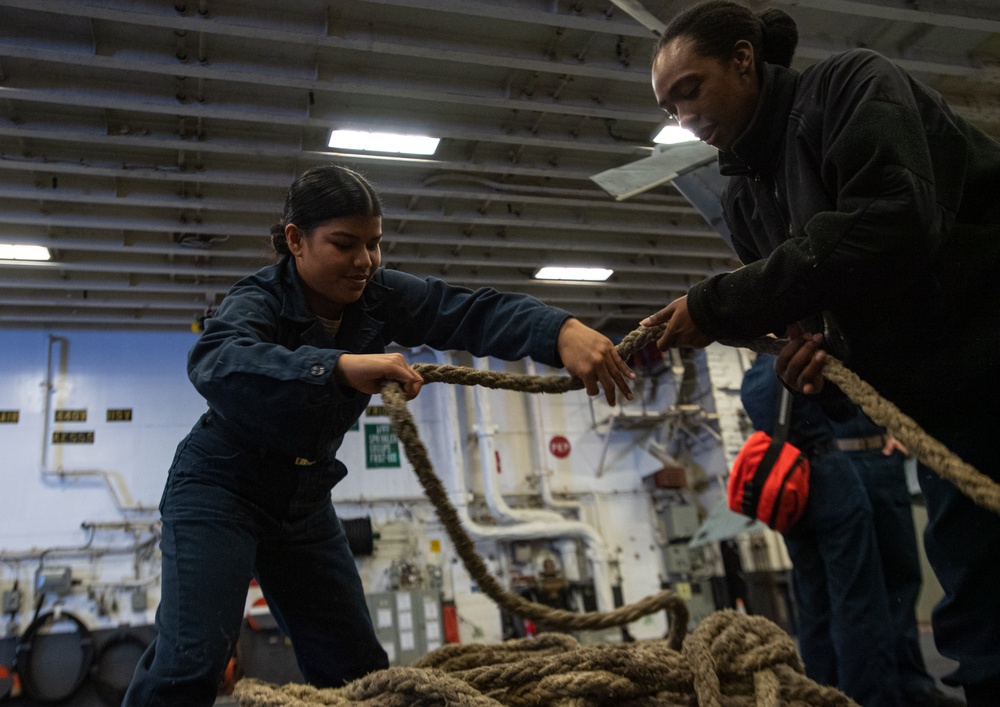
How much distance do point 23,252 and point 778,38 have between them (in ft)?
21.0

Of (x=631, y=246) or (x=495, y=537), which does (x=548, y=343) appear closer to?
(x=631, y=246)

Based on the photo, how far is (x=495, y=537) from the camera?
25.2 ft

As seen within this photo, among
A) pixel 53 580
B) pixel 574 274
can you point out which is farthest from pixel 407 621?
pixel 574 274

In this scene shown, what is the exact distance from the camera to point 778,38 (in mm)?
1477

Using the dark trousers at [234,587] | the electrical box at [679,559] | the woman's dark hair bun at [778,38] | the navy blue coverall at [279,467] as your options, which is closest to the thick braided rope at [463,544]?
the navy blue coverall at [279,467]

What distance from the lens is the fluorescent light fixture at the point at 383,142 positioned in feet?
16.4

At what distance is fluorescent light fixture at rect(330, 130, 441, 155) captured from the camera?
5000 millimetres

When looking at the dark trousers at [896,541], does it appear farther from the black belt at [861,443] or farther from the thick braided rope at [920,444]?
the thick braided rope at [920,444]

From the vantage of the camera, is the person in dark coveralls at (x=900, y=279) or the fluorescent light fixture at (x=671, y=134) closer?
the person in dark coveralls at (x=900, y=279)

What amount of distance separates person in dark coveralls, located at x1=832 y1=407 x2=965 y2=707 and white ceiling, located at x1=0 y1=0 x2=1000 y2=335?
74.8 inches

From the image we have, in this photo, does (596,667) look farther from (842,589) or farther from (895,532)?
(895,532)

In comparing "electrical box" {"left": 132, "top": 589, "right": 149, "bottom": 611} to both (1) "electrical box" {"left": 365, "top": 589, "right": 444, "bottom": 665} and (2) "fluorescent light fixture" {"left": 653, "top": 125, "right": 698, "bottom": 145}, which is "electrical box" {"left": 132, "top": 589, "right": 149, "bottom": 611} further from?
(2) "fluorescent light fixture" {"left": 653, "top": 125, "right": 698, "bottom": 145}

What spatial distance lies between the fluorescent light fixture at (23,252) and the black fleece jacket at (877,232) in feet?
20.6

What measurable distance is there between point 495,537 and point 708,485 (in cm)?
254
